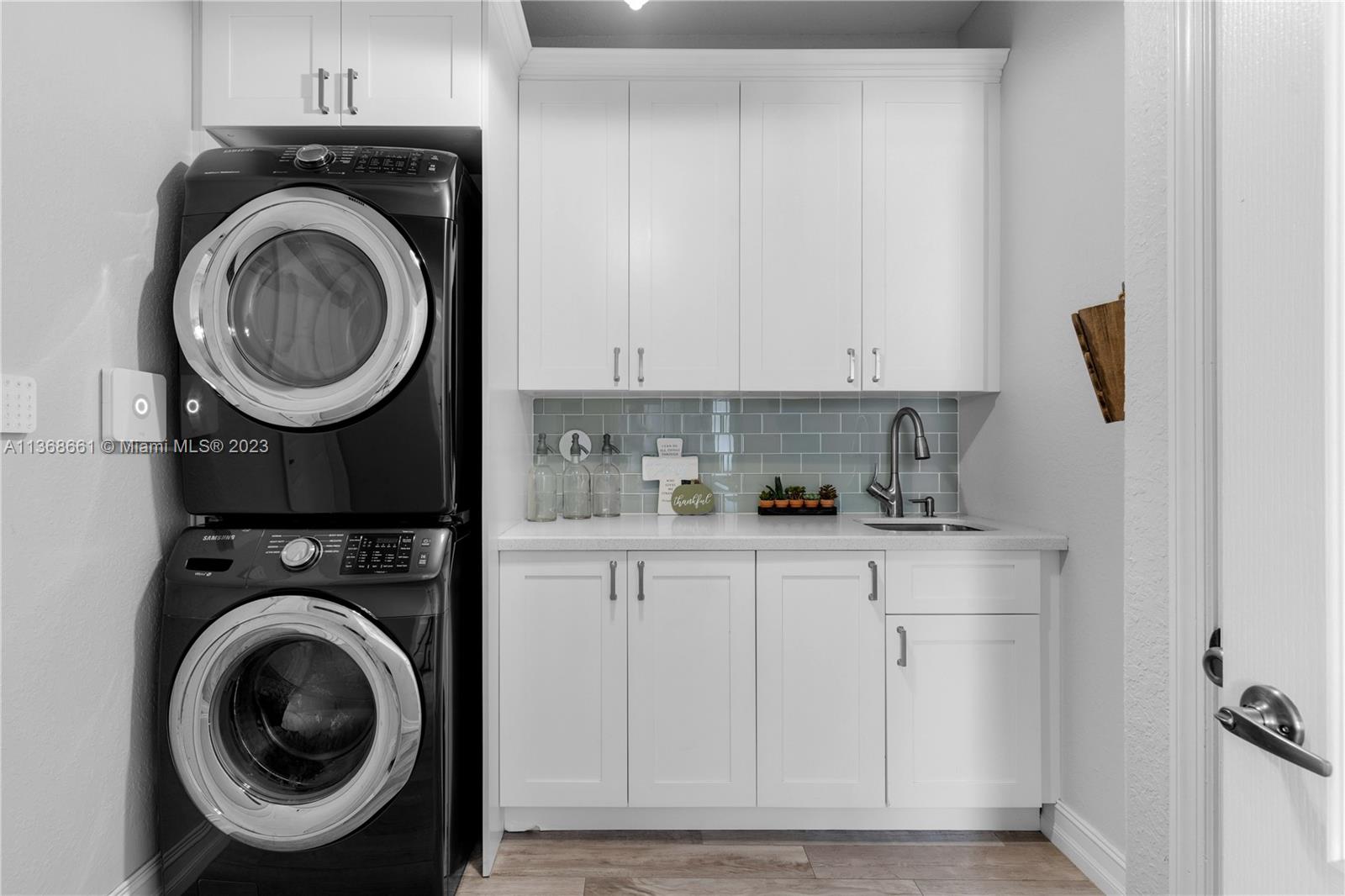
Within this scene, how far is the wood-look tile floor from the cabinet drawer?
714 millimetres

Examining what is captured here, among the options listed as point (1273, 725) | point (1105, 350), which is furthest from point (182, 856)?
point (1105, 350)

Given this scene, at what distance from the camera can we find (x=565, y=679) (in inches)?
86.8

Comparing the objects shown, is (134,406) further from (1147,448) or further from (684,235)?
(1147,448)

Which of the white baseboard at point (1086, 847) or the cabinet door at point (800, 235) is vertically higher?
the cabinet door at point (800, 235)

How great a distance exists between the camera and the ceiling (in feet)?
9.30

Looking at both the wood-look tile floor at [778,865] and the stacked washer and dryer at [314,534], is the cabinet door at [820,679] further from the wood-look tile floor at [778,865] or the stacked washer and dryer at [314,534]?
the stacked washer and dryer at [314,534]

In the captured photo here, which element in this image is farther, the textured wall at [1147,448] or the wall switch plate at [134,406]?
the wall switch plate at [134,406]

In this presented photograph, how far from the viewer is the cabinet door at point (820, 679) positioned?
7.29 feet

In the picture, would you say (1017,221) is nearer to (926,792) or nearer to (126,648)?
(926,792)

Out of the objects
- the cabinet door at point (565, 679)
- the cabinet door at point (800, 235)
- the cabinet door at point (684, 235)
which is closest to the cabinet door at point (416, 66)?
the cabinet door at point (684, 235)

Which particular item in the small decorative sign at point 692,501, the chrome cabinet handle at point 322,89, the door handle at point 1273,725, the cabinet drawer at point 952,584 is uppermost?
the chrome cabinet handle at point 322,89

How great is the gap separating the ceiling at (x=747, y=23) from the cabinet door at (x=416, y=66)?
940 millimetres

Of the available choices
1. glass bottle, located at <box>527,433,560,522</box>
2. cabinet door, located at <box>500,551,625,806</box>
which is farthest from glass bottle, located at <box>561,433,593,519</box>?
cabinet door, located at <box>500,551,625,806</box>

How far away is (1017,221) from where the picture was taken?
2.48 meters
